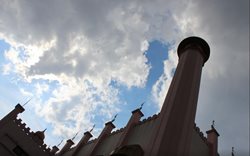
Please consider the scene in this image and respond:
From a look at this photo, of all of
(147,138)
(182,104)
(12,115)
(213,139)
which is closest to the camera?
(182,104)

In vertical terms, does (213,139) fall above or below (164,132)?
above

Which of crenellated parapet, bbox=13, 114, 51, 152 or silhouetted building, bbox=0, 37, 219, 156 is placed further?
crenellated parapet, bbox=13, 114, 51, 152

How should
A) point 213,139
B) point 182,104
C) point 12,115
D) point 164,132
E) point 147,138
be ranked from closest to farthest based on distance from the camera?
point 164,132
point 182,104
point 147,138
point 213,139
point 12,115

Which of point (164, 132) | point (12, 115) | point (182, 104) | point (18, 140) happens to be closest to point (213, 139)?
point (182, 104)

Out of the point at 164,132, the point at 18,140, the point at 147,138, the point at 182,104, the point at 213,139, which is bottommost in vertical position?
the point at 164,132

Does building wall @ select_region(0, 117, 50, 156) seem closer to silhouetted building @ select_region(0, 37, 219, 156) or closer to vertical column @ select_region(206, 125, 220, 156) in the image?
silhouetted building @ select_region(0, 37, 219, 156)

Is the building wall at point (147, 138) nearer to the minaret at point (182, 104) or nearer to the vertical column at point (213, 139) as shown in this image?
the vertical column at point (213, 139)

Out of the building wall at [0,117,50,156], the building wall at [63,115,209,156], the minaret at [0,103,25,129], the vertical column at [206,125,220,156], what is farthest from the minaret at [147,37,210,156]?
the minaret at [0,103,25,129]

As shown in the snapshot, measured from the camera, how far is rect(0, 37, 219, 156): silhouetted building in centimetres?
1181

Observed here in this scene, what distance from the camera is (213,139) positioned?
1775 centimetres

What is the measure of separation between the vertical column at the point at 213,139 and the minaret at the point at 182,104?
4964mm

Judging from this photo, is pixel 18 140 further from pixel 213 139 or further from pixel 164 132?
pixel 213 139

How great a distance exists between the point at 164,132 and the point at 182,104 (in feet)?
7.53

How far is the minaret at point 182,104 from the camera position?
11414 mm
